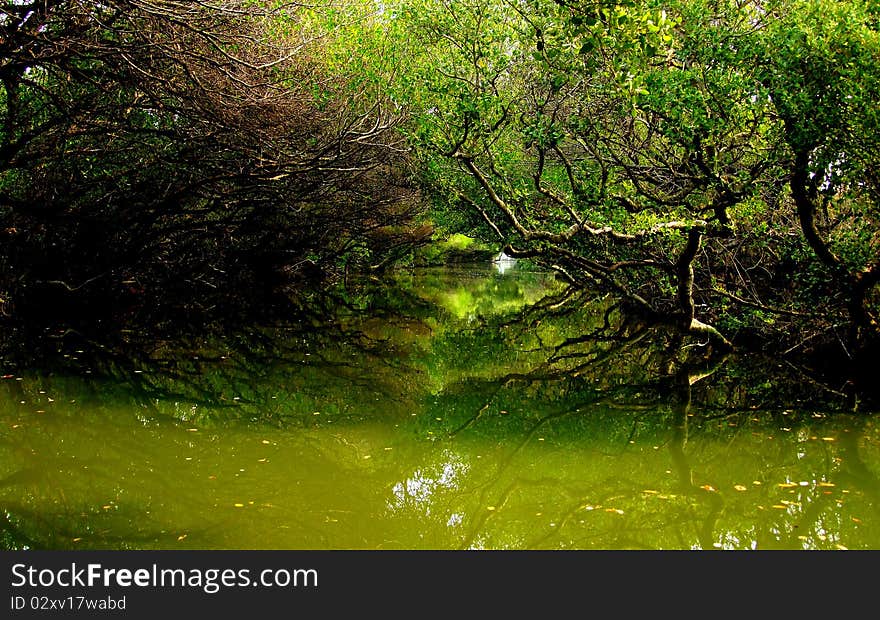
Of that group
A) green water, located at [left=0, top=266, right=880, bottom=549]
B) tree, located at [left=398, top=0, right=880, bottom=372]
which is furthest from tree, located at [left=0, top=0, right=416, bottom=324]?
green water, located at [left=0, top=266, right=880, bottom=549]

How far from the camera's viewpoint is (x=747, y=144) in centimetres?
1255

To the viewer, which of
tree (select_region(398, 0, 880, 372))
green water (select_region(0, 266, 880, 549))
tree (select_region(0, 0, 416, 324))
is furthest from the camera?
tree (select_region(0, 0, 416, 324))

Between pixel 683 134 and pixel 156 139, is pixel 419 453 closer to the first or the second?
Answer: pixel 683 134

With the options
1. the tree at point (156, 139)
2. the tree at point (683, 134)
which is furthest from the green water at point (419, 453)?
the tree at point (156, 139)

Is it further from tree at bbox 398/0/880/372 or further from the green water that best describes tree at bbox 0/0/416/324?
the green water

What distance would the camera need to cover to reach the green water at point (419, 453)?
246 inches

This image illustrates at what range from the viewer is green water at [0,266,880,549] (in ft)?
20.5

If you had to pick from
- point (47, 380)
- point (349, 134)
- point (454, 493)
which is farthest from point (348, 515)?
point (349, 134)

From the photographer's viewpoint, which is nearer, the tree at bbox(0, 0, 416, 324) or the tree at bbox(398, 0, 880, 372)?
the tree at bbox(398, 0, 880, 372)

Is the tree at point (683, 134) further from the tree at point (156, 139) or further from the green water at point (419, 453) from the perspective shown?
the tree at point (156, 139)

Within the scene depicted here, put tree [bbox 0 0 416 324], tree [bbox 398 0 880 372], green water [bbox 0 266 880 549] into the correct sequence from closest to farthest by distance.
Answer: green water [bbox 0 266 880 549] → tree [bbox 398 0 880 372] → tree [bbox 0 0 416 324]

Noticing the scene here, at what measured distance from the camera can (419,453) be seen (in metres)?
8.52

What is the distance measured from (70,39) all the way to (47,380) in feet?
16.9

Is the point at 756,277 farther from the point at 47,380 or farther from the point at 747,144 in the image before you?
the point at 47,380
